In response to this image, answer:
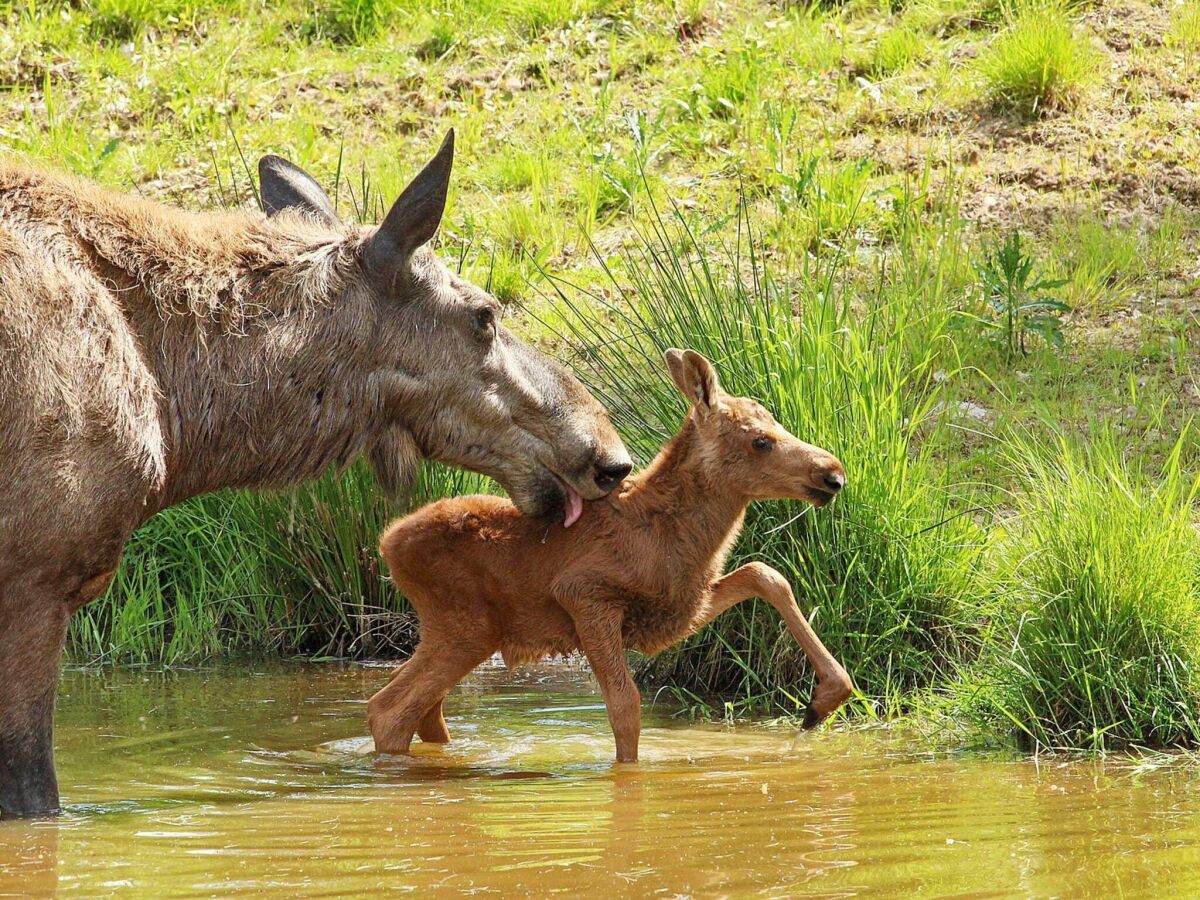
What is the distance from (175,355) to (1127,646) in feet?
11.3

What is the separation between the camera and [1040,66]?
11656 mm

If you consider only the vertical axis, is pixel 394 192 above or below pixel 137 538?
above

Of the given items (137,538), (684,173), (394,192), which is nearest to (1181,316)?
(684,173)

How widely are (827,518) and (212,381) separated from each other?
2.72 m

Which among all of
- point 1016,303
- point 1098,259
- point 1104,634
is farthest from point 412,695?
point 1098,259

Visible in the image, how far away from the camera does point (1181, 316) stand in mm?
9812

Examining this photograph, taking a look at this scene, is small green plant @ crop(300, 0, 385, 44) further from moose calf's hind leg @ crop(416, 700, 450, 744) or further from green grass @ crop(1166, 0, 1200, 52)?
moose calf's hind leg @ crop(416, 700, 450, 744)

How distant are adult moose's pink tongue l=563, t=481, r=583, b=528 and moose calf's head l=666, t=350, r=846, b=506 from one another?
2.05ft

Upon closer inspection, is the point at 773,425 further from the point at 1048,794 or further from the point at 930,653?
the point at 1048,794

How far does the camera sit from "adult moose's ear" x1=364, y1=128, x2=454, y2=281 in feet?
18.0

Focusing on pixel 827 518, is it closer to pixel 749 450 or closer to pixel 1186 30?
pixel 749 450

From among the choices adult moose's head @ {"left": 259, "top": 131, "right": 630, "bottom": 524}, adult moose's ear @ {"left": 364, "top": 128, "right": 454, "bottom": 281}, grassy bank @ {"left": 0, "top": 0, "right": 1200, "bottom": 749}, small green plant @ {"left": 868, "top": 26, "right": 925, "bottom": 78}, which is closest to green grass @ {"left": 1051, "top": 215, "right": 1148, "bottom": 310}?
grassy bank @ {"left": 0, "top": 0, "right": 1200, "bottom": 749}

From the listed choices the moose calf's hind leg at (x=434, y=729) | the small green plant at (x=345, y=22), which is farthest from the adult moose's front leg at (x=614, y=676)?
the small green plant at (x=345, y=22)

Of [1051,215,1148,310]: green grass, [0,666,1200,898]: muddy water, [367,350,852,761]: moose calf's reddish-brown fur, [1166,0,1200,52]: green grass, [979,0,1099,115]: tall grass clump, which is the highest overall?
[1166,0,1200,52]: green grass
